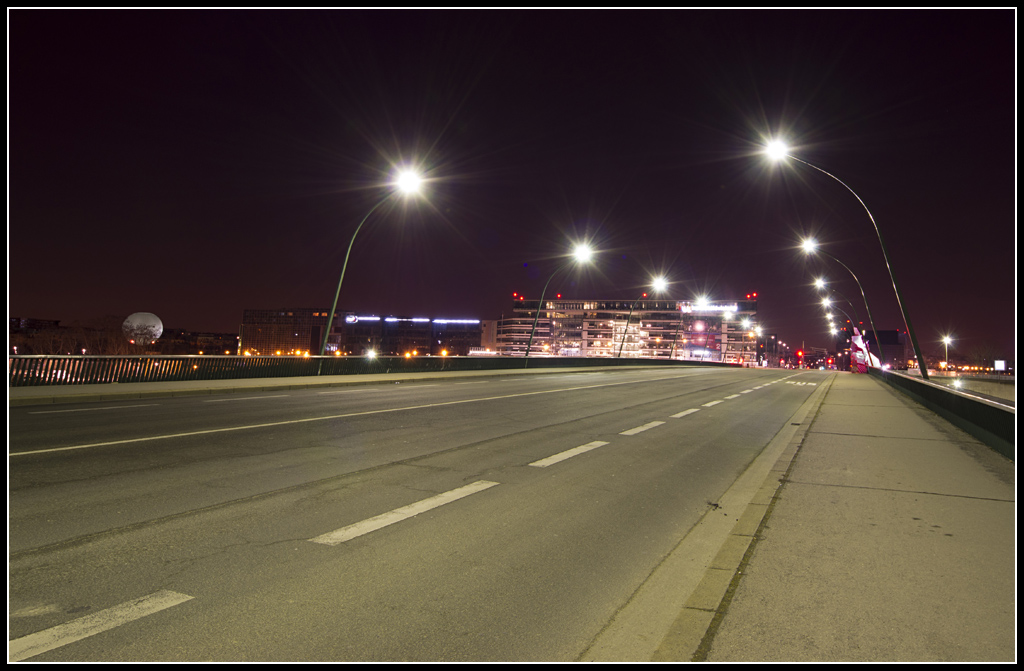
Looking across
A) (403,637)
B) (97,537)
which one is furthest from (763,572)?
(97,537)

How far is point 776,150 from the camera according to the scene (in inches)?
699

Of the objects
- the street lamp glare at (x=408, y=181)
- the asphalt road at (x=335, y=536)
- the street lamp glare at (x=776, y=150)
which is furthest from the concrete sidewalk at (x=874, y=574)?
the street lamp glare at (x=408, y=181)

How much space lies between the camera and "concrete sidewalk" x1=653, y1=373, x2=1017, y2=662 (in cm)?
299

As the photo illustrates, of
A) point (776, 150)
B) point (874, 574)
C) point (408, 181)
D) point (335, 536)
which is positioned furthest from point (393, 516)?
point (408, 181)

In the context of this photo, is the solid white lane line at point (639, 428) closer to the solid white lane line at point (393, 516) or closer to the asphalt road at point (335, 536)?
the asphalt road at point (335, 536)

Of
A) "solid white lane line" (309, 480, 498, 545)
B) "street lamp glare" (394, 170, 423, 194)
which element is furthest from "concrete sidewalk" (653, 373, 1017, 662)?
"street lamp glare" (394, 170, 423, 194)

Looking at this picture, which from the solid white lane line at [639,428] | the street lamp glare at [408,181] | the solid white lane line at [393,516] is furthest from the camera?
the street lamp glare at [408,181]

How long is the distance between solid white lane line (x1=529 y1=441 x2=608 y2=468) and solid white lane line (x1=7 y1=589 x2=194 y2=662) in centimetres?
497

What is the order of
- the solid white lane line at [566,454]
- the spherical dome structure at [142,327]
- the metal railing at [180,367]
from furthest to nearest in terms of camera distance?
1. the spherical dome structure at [142,327]
2. the metal railing at [180,367]
3. the solid white lane line at [566,454]

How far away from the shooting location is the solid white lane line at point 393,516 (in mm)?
4660

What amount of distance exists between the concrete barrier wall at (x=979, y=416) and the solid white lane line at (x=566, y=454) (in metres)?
5.04

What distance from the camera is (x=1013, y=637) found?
123 inches

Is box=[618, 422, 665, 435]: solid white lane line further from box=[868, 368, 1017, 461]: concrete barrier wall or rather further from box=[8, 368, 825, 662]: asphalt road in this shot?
box=[868, 368, 1017, 461]: concrete barrier wall

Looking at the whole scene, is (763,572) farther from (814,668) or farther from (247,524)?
(247,524)
